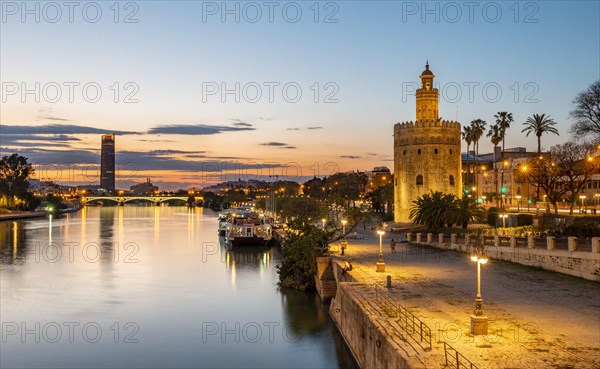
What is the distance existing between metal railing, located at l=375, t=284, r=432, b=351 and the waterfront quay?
0.04 m

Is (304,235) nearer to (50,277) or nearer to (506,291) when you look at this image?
(506,291)

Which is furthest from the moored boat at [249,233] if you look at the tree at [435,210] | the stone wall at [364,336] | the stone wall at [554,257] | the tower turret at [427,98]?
the stone wall at [364,336]

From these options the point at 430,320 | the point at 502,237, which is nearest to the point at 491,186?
the point at 502,237

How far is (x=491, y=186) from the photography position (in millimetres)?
122125

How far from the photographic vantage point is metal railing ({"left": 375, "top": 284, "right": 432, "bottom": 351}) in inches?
711

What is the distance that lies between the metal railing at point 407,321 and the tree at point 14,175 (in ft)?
564

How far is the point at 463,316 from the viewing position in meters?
22.4

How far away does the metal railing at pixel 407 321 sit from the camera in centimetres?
1806

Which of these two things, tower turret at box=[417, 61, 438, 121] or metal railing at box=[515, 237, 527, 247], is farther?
tower turret at box=[417, 61, 438, 121]

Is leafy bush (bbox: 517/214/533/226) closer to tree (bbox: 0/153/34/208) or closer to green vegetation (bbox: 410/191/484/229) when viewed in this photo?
green vegetation (bbox: 410/191/484/229)

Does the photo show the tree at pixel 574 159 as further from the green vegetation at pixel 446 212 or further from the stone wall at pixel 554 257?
the stone wall at pixel 554 257

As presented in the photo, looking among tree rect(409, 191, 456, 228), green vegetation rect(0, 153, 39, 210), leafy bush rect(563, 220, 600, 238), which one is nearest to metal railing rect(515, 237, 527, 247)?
leafy bush rect(563, 220, 600, 238)

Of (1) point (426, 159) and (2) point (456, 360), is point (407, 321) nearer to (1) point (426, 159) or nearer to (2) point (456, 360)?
(2) point (456, 360)

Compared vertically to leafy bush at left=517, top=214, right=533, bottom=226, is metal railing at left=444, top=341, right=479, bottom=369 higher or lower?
lower
